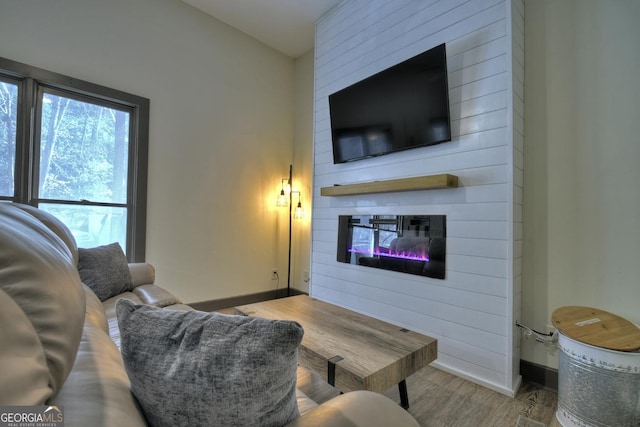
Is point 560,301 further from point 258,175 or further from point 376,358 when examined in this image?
point 258,175

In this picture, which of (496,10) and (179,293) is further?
(179,293)

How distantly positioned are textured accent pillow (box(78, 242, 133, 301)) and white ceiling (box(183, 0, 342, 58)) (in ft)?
9.10

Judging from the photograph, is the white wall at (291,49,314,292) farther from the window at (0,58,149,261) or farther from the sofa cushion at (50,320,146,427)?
the sofa cushion at (50,320,146,427)

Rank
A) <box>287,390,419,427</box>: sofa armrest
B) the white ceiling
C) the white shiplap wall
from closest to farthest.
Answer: <box>287,390,419,427</box>: sofa armrest
the white shiplap wall
the white ceiling

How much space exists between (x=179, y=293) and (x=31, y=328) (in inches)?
117

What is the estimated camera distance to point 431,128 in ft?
7.38

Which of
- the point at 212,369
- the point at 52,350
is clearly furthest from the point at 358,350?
the point at 52,350

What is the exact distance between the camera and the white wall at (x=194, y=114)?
2490 mm

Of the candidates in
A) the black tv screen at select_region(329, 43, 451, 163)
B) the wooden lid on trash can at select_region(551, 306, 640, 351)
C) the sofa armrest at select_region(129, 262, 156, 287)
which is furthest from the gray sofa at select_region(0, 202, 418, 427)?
the black tv screen at select_region(329, 43, 451, 163)

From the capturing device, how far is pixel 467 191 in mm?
2092

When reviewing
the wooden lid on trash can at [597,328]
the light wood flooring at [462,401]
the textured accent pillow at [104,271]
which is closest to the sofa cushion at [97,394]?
the light wood flooring at [462,401]

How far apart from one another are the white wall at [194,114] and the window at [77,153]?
124 mm

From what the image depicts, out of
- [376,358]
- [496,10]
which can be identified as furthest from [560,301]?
[496,10]

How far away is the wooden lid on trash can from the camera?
1397mm
